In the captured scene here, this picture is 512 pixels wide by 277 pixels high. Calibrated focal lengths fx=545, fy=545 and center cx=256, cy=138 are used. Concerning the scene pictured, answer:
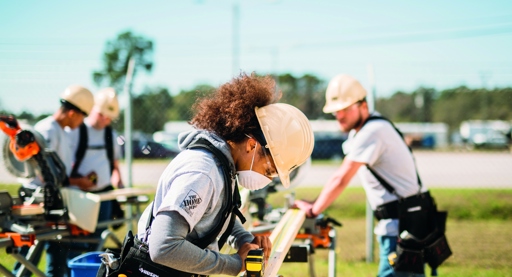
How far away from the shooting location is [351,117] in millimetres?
4777

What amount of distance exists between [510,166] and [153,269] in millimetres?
10858

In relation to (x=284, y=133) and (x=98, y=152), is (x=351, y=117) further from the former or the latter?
(x=98, y=152)

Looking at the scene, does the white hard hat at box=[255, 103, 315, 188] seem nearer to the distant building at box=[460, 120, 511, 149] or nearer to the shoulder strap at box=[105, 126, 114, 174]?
the shoulder strap at box=[105, 126, 114, 174]

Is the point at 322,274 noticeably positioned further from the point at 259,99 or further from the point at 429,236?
the point at 259,99

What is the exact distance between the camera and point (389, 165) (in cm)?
441

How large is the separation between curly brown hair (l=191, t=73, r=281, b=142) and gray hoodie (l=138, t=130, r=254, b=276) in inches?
3.5

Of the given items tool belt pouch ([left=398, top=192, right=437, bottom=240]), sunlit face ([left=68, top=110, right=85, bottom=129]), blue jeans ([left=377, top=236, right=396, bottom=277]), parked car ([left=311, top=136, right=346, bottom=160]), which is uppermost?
sunlit face ([left=68, top=110, right=85, bottom=129])

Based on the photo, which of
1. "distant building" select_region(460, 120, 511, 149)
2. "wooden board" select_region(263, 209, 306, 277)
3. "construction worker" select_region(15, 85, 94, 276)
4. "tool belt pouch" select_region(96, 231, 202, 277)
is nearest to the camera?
"tool belt pouch" select_region(96, 231, 202, 277)

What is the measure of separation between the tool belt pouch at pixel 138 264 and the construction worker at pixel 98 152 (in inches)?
142

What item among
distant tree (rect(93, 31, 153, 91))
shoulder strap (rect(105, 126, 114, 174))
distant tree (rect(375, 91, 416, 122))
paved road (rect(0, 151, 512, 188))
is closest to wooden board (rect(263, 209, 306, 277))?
Result: shoulder strap (rect(105, 126, 114, 174))

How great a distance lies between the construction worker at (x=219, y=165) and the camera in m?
2.12

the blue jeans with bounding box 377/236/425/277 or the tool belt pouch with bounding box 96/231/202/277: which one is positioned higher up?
the tool belt pouch with bounding box 96/231/202/277

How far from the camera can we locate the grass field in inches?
281

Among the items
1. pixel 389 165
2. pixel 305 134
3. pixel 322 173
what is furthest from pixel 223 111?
pixel 322 173
